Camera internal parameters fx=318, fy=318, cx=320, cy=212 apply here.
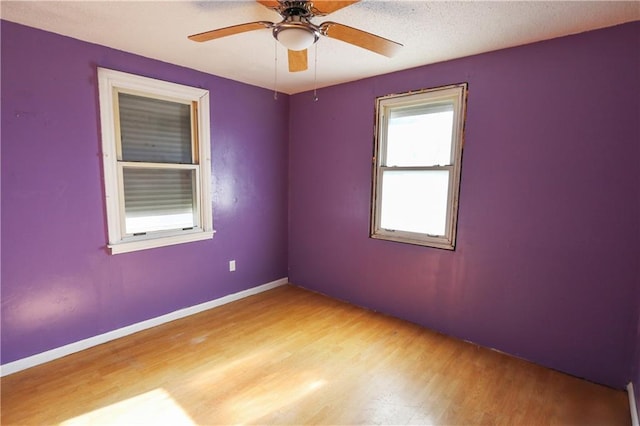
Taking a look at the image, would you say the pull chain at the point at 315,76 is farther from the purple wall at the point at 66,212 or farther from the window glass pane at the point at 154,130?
the window glass pane at the point at 154,130

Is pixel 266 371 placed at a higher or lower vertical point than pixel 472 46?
lower

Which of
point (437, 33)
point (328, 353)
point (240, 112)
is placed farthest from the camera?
point (240, 112)

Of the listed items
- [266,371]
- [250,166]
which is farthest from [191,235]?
[266,371]

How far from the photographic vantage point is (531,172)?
2279mm

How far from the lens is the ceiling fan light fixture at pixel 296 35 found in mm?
1548

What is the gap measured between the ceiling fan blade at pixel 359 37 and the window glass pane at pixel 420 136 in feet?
3.36

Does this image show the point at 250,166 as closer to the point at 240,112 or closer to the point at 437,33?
the point at 240,112

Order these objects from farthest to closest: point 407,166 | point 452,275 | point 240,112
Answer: point 240,112, point 407,166, point 452,275

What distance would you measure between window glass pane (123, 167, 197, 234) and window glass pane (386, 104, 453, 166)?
195 cm

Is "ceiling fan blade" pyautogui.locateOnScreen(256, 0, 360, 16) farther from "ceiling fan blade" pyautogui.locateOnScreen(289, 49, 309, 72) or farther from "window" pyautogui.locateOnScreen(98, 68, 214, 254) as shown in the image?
"window" pyautogui.locateOnScreen(98, 68, 214, 254)

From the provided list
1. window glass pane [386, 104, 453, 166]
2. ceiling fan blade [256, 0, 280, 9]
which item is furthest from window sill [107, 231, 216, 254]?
ceiling fan blade [256, 0, 280, 9]

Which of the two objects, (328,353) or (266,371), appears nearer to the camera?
(266,371)

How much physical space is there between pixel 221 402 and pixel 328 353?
87 centimetres

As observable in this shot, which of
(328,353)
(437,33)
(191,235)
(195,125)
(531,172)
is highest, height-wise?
(437,33)
